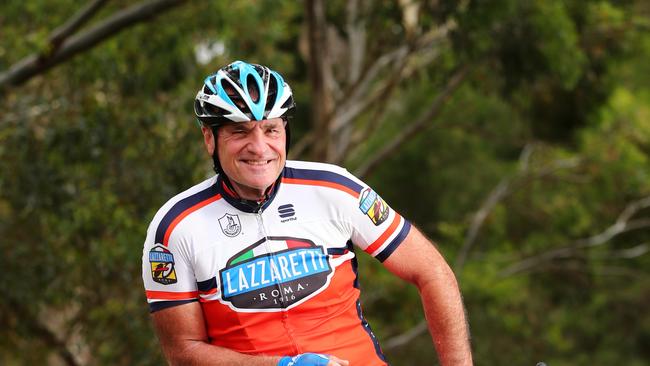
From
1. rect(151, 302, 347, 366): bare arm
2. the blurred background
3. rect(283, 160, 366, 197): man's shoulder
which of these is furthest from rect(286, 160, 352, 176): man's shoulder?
the blurred background

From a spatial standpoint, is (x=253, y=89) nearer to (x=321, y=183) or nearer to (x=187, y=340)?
(x=321, y=183)

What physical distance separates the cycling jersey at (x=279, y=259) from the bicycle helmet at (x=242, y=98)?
0.57 feet

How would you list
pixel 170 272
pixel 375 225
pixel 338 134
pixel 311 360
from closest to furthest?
pixel 311 360 < pixel 170 272 < pixel 375 225 < pixel 338 134

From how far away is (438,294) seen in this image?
342 cm

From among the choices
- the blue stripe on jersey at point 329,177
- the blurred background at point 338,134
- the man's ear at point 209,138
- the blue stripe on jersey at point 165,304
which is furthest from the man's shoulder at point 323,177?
the blurred background at point 338,134

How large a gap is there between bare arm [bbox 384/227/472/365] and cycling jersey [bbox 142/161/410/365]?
51 mm

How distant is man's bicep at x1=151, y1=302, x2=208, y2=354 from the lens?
3.34m

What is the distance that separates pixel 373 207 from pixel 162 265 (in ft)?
2.30

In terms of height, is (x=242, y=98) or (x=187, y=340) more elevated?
(x=242, y=98)

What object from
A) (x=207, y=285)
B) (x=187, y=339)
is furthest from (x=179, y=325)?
(x=207, y=285)

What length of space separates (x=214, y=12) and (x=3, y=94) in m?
3.82

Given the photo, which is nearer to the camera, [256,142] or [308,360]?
[308,360]

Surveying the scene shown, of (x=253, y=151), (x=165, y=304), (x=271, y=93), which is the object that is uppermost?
(x=271, y=93)

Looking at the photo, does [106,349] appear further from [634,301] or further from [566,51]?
[634,301]
